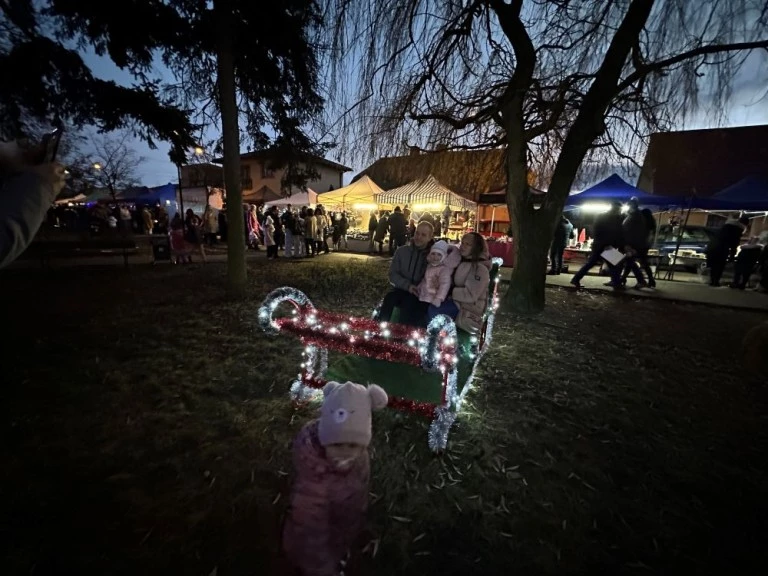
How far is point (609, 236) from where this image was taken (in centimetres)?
918

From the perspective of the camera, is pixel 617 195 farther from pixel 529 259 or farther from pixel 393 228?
pixel 393 228

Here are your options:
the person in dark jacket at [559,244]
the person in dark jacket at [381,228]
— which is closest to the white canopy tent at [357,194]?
the person in dark jacket at [381,228]

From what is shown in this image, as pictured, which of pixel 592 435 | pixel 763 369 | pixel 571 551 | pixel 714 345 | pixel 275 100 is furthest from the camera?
pixel 275 100

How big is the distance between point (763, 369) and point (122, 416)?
4.94 metres

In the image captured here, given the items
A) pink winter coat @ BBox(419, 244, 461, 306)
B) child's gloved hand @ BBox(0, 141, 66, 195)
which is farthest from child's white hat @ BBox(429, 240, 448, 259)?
child's gloved hand @ BBox(0, 141, 66, 195)

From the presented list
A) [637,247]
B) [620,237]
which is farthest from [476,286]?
[637,247]

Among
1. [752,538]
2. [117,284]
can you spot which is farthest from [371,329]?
[117,284]

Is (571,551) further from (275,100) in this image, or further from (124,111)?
(124,111)

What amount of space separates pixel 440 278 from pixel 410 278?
1.39ft

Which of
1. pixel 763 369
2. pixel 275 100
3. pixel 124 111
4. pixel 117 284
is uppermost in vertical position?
pixel 275 100

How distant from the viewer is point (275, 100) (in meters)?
7.99

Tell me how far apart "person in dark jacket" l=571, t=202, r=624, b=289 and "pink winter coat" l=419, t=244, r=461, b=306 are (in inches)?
266

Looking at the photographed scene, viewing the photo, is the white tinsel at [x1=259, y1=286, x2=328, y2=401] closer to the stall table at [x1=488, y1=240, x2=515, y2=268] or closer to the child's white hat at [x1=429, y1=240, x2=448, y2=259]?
the child's white hat at [x1=429, y1=240, x2=448, y2=259]

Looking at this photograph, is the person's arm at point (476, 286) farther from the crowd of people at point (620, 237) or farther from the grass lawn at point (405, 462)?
the crowd of people at point (620, 237)
